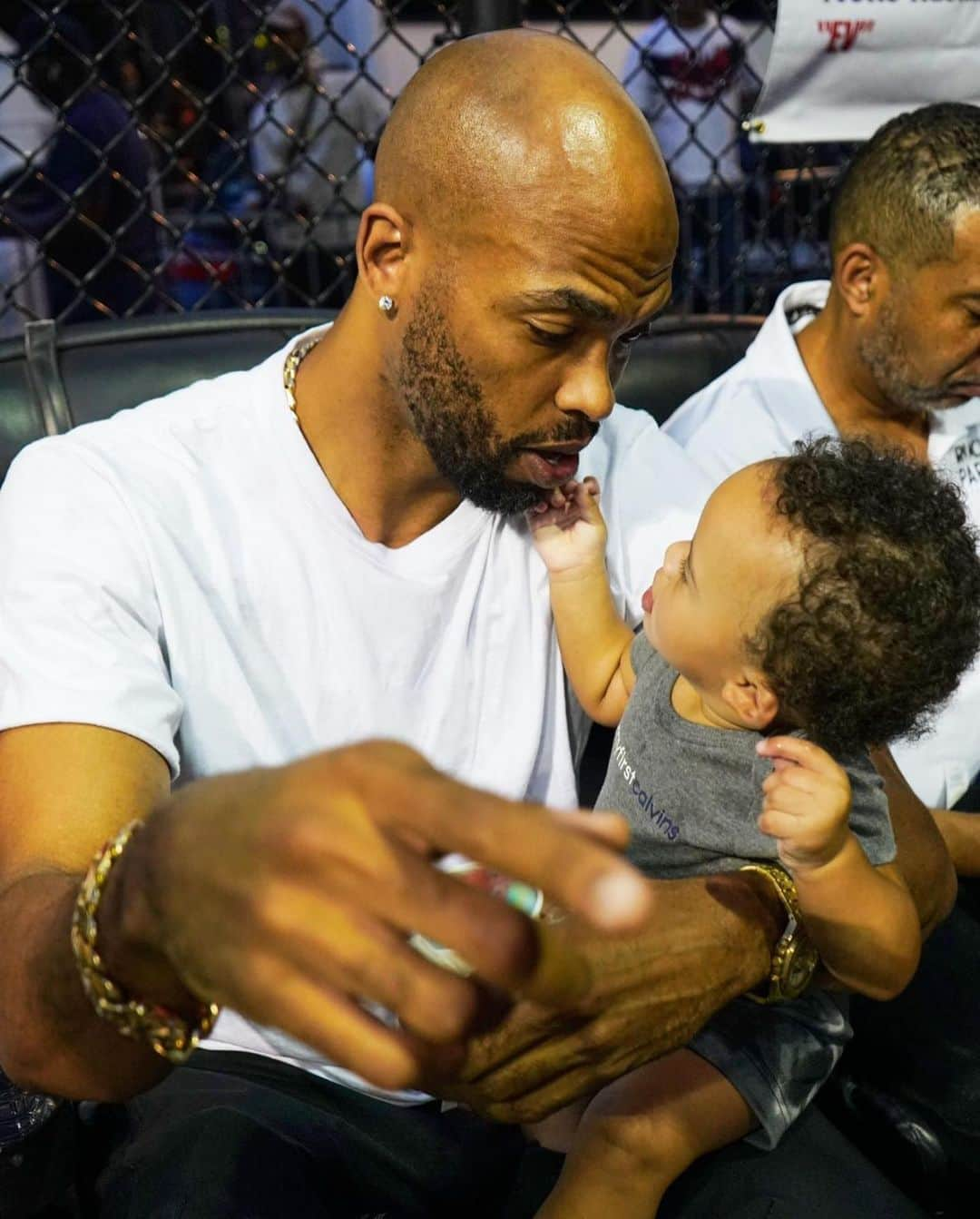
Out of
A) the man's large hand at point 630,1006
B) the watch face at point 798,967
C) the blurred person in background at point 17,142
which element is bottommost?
the blurred person in background at point 17,142

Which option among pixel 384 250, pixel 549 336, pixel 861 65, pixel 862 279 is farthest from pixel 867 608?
pixel 861 65

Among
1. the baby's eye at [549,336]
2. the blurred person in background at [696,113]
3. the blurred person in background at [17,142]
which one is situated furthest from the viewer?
the blurred person in background at [696,113]

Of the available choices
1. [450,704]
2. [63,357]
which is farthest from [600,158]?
[63,357]

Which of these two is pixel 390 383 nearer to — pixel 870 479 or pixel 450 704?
pixel 450 704

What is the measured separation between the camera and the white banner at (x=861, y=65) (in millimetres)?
2824

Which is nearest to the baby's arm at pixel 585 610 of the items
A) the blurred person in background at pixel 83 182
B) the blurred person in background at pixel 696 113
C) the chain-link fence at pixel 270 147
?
the chain-link fence at pixel 270 147

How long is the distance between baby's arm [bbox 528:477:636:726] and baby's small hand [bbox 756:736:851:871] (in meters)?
0.38

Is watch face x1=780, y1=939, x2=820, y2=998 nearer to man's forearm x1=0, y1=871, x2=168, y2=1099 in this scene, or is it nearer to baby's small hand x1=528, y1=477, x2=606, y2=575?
baby's small hand x1=528, y1=477, x2=606, y2=575

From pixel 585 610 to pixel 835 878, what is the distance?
1.59ft

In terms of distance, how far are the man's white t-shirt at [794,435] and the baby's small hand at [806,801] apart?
85 cm

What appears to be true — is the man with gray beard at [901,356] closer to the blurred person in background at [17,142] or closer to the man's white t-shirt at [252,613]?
the man's white t-shirt at [252,613]

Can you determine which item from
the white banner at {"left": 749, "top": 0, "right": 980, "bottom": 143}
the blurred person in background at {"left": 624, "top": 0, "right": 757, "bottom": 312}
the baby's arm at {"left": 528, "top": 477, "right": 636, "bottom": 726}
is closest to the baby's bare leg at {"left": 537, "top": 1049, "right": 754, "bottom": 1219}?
the baby's arm at {"left": 528, "top": 477, "right": 636, "bottom": 726}

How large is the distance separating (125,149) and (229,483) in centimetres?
279

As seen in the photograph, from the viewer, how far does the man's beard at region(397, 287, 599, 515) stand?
1662 millimetres
